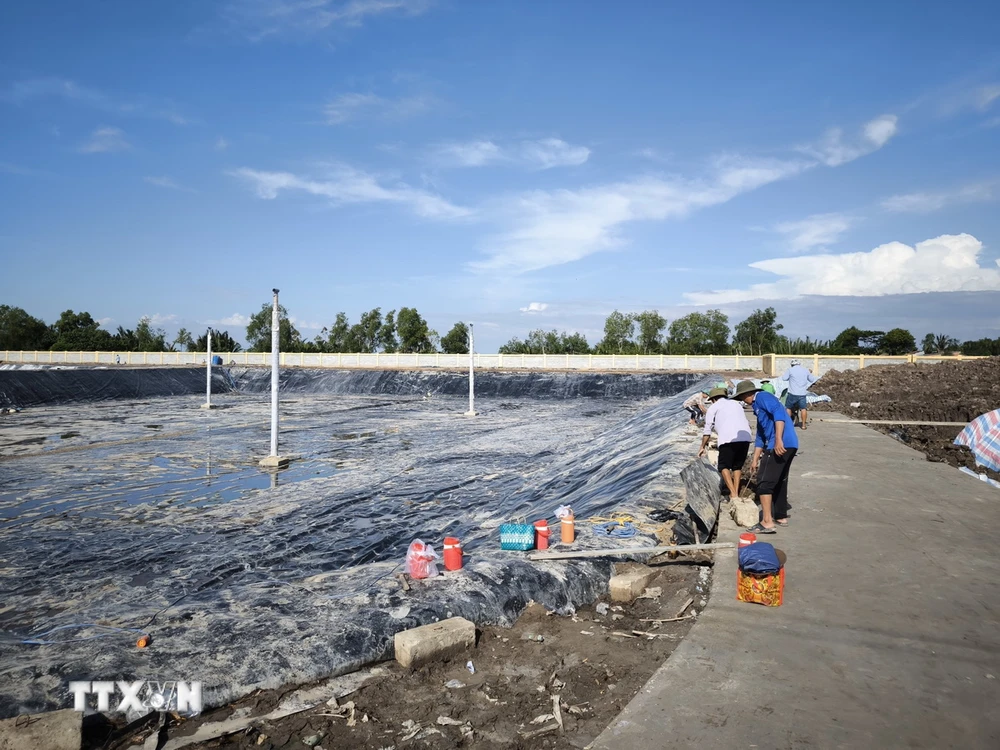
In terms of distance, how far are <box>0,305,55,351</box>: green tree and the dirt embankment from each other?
101367mm

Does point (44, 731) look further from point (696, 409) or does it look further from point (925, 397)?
point (925, 397)

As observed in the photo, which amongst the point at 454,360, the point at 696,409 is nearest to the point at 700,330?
the point at 454,360

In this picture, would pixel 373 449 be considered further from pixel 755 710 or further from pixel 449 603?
pixel 755 710

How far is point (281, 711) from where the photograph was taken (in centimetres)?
376

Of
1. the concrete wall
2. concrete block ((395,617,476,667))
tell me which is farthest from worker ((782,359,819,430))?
the concrete wall

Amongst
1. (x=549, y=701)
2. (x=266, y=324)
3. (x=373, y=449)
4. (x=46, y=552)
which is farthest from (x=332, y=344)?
(x=549, y=701)

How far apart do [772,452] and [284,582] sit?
16.5 feet

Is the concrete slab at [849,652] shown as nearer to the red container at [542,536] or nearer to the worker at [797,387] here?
the red container at [542,536]

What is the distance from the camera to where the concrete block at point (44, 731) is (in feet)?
10.5

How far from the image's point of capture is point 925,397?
64.2 feet

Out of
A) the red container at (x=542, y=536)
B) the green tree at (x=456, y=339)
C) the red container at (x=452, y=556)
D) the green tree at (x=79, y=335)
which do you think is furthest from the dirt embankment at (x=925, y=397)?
the green tree at (x=79, y=335)

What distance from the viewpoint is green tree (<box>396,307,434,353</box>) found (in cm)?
7738

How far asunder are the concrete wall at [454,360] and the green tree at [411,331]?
21.5 m

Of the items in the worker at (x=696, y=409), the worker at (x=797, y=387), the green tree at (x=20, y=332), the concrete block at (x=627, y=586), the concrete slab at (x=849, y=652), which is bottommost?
the concrete block at (x=627, y=586)
